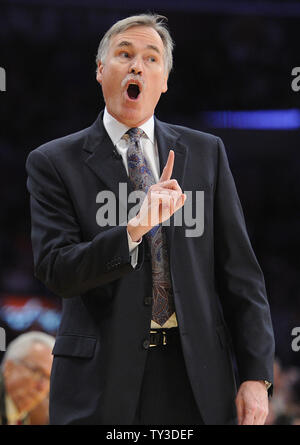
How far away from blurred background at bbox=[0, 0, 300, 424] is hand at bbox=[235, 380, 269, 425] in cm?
515

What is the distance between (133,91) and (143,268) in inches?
17.9

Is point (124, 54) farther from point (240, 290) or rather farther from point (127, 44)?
point (240, 290)

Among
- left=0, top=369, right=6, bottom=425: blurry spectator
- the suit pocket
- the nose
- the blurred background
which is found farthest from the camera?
the blurred background

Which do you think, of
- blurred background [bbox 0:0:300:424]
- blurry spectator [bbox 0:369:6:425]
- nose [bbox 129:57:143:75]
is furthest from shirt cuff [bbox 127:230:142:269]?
blurred background [bbox 0:0:300:424]

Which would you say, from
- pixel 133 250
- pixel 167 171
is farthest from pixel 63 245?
pixel 167 171

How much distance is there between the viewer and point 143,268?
5.58 ft

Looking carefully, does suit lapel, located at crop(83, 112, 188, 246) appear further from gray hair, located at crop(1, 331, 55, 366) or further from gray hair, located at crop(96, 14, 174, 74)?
gray hair, located at crop(1, 331, 55, 366)

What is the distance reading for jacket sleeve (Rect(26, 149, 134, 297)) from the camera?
5.27 ft

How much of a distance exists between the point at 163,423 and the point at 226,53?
19.6 ft

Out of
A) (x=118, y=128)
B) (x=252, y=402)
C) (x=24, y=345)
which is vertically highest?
(x=118, y=128)

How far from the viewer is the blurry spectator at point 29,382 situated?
289 cm

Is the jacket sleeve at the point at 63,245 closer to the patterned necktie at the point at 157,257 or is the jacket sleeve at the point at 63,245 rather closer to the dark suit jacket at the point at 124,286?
the dark suit jacket at the point at 124,286

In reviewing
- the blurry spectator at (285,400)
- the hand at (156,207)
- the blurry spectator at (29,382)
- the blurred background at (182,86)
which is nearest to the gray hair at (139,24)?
the hand at (156,207)

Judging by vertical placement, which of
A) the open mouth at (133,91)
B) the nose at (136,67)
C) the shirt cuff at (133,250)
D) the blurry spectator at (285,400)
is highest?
the nose at (136,67)
